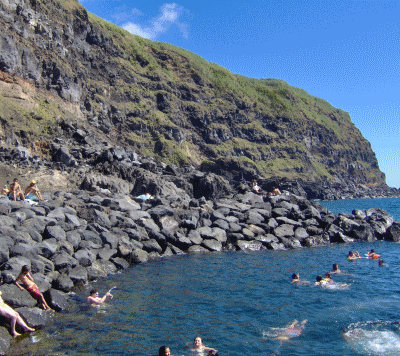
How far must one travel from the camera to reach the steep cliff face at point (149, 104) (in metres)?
44.3

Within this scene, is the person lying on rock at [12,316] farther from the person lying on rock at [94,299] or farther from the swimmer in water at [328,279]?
the swimmer in water at [328,279]

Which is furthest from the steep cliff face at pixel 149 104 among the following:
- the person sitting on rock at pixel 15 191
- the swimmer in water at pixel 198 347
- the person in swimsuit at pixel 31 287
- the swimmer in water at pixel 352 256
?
the swimmer in water at pixel 198 347

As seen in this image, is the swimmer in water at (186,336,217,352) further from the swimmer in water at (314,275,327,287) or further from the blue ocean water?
the blue ocean water

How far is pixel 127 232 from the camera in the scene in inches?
730

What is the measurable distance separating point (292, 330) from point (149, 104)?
7654 centimetres

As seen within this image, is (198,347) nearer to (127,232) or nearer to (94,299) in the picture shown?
(94,299)

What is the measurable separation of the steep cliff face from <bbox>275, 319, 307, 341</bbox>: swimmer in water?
35170 mm

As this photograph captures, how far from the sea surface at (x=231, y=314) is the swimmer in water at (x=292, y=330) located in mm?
63

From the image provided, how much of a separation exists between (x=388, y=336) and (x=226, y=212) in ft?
52.7

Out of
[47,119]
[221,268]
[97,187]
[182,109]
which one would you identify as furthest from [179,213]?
[182,109]

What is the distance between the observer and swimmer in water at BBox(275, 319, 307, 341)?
8.98 metres

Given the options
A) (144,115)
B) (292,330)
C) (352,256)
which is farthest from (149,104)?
(292,330)

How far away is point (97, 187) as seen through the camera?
28.3 m

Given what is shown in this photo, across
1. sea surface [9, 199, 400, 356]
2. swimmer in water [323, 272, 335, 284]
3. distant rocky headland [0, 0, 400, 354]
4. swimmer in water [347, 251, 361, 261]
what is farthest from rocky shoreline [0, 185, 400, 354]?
swimmer in water [323, 272, 335, 284]
